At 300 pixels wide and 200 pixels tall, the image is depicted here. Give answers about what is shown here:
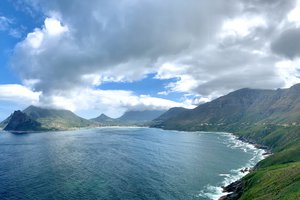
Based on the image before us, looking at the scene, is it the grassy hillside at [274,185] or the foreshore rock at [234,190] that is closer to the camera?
the grassy hillside at [274,185]

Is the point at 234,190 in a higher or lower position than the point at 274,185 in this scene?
lower

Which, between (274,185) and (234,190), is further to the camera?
(234,190)

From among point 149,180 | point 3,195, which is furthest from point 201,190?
point 3,195

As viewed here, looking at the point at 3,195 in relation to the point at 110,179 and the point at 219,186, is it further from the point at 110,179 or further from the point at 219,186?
the point at 219,186

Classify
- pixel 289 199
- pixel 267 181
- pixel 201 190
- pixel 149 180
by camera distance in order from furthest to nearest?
pixel 149 180 < pixel 201 190 < pixel 267 181 < pixel 289 199

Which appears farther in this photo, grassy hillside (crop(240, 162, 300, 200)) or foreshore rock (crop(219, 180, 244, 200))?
foreshore rock (crop(219, 180, 244, 200))

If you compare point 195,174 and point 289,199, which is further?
point 195,174

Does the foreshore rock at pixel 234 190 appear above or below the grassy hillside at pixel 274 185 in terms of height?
below

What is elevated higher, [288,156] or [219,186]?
[288,156]

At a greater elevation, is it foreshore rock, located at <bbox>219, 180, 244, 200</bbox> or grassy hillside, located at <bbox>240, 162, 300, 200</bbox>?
grassy hillside, located at <bbox>240, 162, 300, 200</bbox>

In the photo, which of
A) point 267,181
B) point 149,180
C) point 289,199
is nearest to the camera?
point 289,199
